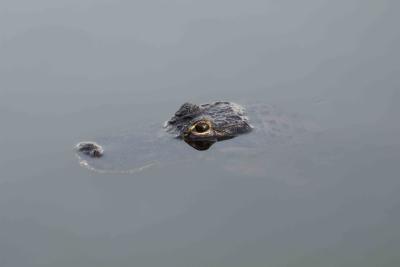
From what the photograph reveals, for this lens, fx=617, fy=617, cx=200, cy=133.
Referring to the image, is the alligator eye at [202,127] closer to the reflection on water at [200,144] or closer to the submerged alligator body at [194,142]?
the submerged alligator body at [194,142]

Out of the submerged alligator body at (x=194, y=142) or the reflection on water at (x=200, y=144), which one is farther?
the reflection on water at (x=200, y=144)

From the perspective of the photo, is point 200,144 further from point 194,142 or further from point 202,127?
point 202,127

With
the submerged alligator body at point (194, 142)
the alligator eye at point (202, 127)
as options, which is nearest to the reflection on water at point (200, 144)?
the submerged alligator body at point (194, 142)

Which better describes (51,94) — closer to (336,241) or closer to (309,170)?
(309,170)

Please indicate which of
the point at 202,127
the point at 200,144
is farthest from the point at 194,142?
the point at 202,127

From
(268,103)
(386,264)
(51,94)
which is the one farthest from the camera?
(51,94)

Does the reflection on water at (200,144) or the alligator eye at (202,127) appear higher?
the alligator eye at (202,127)

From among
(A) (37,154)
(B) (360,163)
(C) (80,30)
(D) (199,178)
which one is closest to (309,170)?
(B) (360,163)

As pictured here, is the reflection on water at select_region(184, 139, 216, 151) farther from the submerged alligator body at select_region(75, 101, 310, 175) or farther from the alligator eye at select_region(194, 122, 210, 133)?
the alligator eye at select_region(194, 122, 210, 133)
